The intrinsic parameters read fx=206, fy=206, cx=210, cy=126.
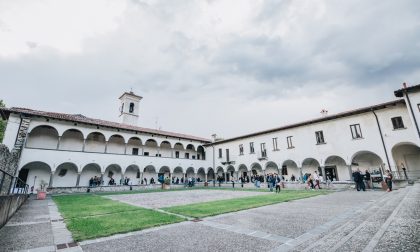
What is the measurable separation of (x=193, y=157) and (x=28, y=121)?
23.6 m

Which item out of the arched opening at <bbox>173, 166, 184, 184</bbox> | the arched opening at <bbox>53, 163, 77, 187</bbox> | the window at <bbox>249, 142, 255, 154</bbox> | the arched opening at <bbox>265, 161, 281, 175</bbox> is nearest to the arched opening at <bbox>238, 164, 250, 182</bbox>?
the window at <bbox>249, 142, 255, 154</bbox>

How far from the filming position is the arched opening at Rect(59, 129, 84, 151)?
25.5m

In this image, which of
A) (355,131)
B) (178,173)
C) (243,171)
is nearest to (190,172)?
(178,173)

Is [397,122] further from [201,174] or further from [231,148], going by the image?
[201,174]

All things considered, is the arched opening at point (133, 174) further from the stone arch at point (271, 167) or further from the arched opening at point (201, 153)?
the stone arch at point (271, 167)

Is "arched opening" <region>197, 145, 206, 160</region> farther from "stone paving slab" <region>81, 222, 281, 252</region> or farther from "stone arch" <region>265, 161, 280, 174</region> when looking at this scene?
"stone paving slab" <region>81, 222, 281, 252</region>

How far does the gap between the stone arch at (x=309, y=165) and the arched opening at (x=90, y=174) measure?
84.0 feet

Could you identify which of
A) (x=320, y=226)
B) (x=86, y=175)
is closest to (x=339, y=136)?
(x=320, y=226)

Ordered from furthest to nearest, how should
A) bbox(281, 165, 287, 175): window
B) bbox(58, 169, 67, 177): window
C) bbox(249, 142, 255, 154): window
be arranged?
bbox(249, 142, 255, 154): window, bbox(281, 165, 287, 175): window, bbox(58, 169, 67, 177): window

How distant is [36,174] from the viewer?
23.0 metres

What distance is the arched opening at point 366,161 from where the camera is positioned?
21328 millimetres

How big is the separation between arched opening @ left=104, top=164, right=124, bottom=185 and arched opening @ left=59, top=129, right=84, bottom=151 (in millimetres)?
4486

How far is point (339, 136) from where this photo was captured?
22.3m

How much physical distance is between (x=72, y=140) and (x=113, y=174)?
6718mm
